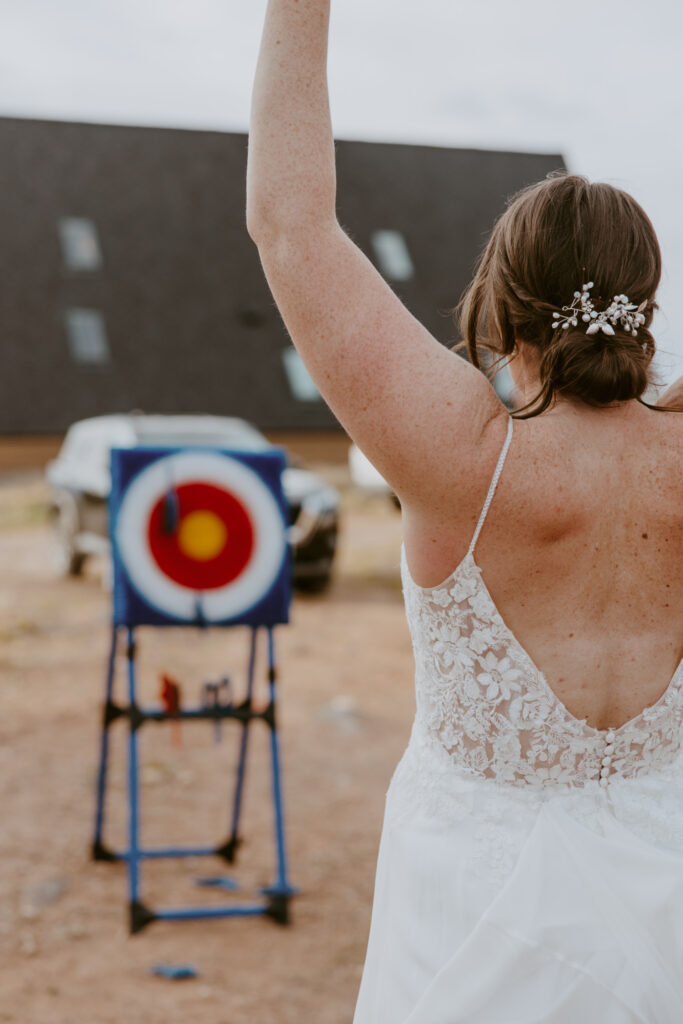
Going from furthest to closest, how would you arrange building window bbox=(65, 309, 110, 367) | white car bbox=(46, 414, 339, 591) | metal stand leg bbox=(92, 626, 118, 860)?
building window bbox=(65, 309, 110, 367) → white car bbox=(46, 414, 339, 591) → metal stand leg bbox=(92, 626, 118, 860)

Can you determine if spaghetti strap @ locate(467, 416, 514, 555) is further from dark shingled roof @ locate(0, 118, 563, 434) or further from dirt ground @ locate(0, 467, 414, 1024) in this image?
dark shingled roof @ locate(0, 118, 563, 434)

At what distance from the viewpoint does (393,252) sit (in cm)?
2070

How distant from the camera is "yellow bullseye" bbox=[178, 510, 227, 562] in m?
3.32

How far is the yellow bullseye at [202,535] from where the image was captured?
3318mm

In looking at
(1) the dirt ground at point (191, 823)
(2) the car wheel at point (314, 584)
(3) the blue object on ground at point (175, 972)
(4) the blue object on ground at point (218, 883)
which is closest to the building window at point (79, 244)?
(2) the car wheel at point (314, 584)

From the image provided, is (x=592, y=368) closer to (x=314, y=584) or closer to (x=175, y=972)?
(x=175, y=972)

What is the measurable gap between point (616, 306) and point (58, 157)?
23027 millimetres

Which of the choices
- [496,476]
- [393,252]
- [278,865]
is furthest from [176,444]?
[393,252]

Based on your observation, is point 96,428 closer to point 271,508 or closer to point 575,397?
point 271,508

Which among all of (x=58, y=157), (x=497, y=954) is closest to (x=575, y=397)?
(x=497, y=954)

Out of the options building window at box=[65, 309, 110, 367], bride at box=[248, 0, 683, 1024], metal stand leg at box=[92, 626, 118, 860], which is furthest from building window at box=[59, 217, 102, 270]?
bride at box=[248, 0, 683, 1024]

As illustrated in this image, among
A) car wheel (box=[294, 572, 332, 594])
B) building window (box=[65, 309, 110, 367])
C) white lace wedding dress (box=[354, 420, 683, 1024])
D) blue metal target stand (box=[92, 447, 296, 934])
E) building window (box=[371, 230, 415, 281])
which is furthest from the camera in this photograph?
building window (box=[65, 309, 110, 367])

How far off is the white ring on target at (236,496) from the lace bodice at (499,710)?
86.6 inches

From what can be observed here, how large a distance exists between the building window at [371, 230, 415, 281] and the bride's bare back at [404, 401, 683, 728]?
62.9 ft
